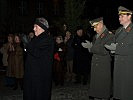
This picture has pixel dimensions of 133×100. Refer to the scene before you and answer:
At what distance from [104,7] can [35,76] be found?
27881 mm

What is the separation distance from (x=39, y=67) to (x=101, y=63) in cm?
187

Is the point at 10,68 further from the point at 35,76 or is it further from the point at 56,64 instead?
the point at 35,76

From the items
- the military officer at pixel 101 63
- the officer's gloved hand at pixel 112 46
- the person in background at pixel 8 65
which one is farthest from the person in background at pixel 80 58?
the officer's gloved hand at pixel 112 46

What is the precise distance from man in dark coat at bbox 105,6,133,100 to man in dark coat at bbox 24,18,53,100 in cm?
139

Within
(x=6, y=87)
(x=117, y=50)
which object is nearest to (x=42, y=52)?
(x=117, y=50)

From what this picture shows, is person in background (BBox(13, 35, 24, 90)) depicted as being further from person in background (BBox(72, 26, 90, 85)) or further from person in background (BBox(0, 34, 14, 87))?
person in background (BBox(72, 26, 90, 85))

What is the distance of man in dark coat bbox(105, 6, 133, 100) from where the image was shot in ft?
24.5

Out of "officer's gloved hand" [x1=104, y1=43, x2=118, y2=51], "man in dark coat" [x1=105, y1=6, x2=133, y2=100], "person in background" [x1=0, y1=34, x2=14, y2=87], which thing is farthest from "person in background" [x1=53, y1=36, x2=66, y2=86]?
"man in dark coat" [x1=105, y1=6, x2=133, y2=100]

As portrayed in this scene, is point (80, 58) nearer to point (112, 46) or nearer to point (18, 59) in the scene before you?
point (18, 59)

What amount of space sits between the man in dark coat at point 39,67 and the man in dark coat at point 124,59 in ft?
4.57

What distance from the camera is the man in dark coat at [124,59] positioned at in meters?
7.48

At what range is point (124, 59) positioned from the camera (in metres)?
7.55

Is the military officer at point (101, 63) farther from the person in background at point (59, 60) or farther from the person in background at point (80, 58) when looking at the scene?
the person in background at point (80, 58)

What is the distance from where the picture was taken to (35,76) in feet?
23.2
